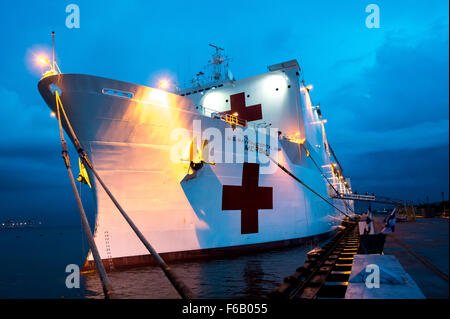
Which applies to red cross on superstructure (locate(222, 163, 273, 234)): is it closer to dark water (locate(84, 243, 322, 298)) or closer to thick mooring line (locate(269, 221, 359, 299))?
dark water (locate(84, 243, 322, 298))

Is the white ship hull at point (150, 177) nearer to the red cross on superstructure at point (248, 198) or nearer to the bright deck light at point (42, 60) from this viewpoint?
the red cross on superstructure at point (248, 198)

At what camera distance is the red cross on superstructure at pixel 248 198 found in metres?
8.10

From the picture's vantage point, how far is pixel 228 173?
814 cm

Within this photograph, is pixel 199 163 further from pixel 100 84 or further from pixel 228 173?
pixel 100 84

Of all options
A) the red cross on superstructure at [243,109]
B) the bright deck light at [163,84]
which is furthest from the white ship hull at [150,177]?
the red cross on superstructure at [243,109]

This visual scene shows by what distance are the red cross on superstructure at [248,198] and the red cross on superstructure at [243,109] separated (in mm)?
3259

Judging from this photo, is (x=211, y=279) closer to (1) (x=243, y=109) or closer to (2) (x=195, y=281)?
(2) (x=195, y=281)

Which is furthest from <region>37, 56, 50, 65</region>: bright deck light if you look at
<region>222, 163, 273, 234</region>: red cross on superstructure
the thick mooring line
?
the thick mooring line

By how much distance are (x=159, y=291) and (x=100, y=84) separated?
4356mm

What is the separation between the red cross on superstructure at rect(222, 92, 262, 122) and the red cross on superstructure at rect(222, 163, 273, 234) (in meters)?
3.26

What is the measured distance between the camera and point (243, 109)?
1186cm

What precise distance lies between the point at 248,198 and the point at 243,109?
178 inches

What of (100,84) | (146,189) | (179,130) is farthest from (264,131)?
(100,84)
